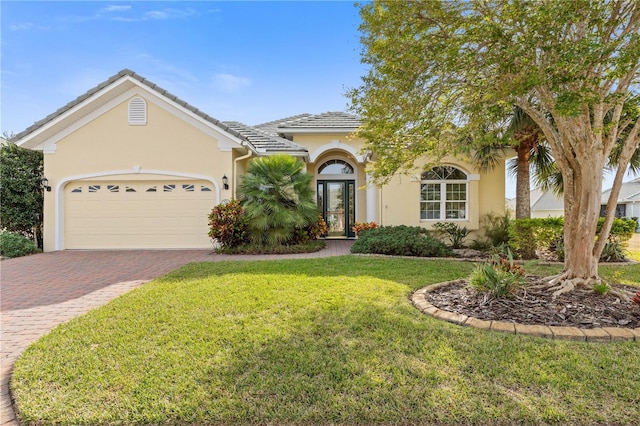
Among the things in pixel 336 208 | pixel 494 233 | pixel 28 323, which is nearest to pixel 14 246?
pixel 28 323

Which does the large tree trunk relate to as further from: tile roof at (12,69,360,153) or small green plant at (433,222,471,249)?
tile roof at (12,69,360,153)

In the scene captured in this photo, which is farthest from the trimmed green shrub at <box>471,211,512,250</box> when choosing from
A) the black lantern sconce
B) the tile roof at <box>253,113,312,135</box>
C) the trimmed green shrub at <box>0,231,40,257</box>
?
the trimmed green shrub at <box>0,231,40,257</box>

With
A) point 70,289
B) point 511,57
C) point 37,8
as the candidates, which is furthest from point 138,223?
point 511,57

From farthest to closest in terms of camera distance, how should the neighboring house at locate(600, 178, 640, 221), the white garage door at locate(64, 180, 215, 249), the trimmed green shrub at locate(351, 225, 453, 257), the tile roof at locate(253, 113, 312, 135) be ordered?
the neighboring house at locate(600, 178, 640, 221) < the tile roof at locate(253, 113, 312, 135) < the white garage door at locate(64, 180, 215, 249) < the trimmed green shrub at locate(351, 225, 453, 257)

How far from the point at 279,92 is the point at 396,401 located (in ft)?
46.1

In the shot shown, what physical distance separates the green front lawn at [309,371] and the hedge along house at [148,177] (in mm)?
7910

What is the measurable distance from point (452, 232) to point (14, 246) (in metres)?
16.5

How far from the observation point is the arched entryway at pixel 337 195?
50.9 ft

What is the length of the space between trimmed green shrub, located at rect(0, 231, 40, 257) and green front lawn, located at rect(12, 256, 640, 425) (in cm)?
948

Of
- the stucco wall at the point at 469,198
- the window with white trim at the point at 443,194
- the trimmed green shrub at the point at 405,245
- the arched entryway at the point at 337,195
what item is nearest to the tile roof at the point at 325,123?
the arched entryway at the point at 337,195

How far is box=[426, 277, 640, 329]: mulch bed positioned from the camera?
442 centimetres

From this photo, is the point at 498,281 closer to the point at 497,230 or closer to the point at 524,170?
the point at 497,230

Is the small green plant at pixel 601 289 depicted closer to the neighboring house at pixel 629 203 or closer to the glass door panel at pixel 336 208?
the glass door panel at pixel 336 208

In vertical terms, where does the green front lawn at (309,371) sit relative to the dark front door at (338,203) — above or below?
below
